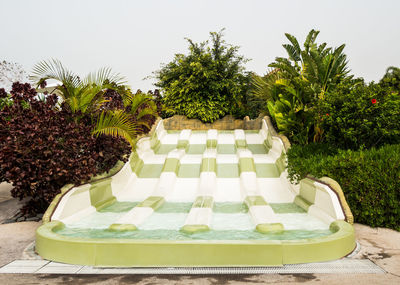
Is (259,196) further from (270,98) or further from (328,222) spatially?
(270,98)

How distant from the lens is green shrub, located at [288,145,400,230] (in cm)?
517

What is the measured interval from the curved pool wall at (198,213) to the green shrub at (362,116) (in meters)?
1.34

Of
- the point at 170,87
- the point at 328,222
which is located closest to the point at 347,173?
the point at 328,222

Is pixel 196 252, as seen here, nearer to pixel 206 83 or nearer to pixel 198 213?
pixel 198 213

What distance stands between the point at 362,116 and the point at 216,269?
4384 mm

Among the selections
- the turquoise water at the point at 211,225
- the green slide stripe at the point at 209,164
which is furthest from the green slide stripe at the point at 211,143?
the turquoise water at the point at 211,225

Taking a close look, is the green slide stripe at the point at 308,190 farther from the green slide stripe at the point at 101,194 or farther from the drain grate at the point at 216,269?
the green slide stripe at the point at 101,194

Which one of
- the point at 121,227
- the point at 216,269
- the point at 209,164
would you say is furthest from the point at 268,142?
the point at 216,269

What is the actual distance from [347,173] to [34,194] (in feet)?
17.0

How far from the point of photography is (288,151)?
288 inches

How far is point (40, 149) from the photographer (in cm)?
533

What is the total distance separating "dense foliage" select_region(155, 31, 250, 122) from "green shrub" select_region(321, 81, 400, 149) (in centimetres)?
634

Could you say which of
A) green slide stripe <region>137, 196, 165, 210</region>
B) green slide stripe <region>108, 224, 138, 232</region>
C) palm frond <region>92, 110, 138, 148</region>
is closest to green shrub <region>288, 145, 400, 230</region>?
green slide stripe <region>137, 196, 165, 210</region>

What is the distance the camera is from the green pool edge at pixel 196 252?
3.72 meters
